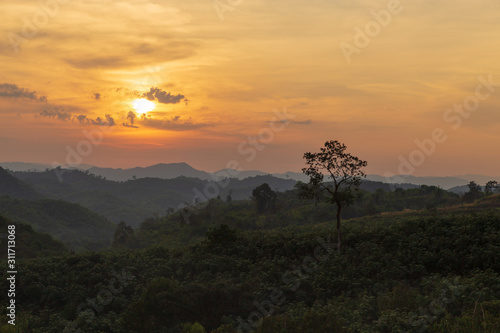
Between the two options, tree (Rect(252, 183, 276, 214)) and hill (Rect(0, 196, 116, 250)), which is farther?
hill (Rect(0, 196, 116, 250))

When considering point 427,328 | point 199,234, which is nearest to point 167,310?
point 427,328

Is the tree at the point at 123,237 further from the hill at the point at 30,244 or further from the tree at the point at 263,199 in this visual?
the tree at the point at 263,199

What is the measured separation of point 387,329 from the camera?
794 inches

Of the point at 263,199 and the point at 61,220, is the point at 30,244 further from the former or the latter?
the point at 61,220

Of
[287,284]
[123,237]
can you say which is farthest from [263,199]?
[287,284]

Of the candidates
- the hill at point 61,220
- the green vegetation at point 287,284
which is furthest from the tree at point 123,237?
the green vegetation at point 287,284

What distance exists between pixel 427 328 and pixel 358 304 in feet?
23.7

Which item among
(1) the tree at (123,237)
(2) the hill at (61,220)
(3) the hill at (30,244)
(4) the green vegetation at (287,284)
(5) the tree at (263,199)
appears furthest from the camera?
(2) the hill at (61,220)

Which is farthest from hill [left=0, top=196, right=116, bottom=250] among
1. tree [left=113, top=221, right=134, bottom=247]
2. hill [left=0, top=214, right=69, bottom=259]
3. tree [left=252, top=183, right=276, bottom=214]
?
tree [left=252, top=183, right=276, bottom=214]

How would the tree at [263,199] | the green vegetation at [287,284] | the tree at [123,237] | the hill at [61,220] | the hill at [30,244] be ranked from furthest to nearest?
the hill at [61,220], the tree at [263,199], the tree at [123,237], the hill at [30,244], the green vegetation at [287,284]

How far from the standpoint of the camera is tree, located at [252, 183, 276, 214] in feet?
301

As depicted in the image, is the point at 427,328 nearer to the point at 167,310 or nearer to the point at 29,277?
the point at 167,310

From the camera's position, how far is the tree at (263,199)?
91750 mm

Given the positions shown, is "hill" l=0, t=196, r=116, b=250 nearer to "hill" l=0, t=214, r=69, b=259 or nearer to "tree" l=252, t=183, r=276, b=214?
"hill" l=0, t=214, r=69, b=259
